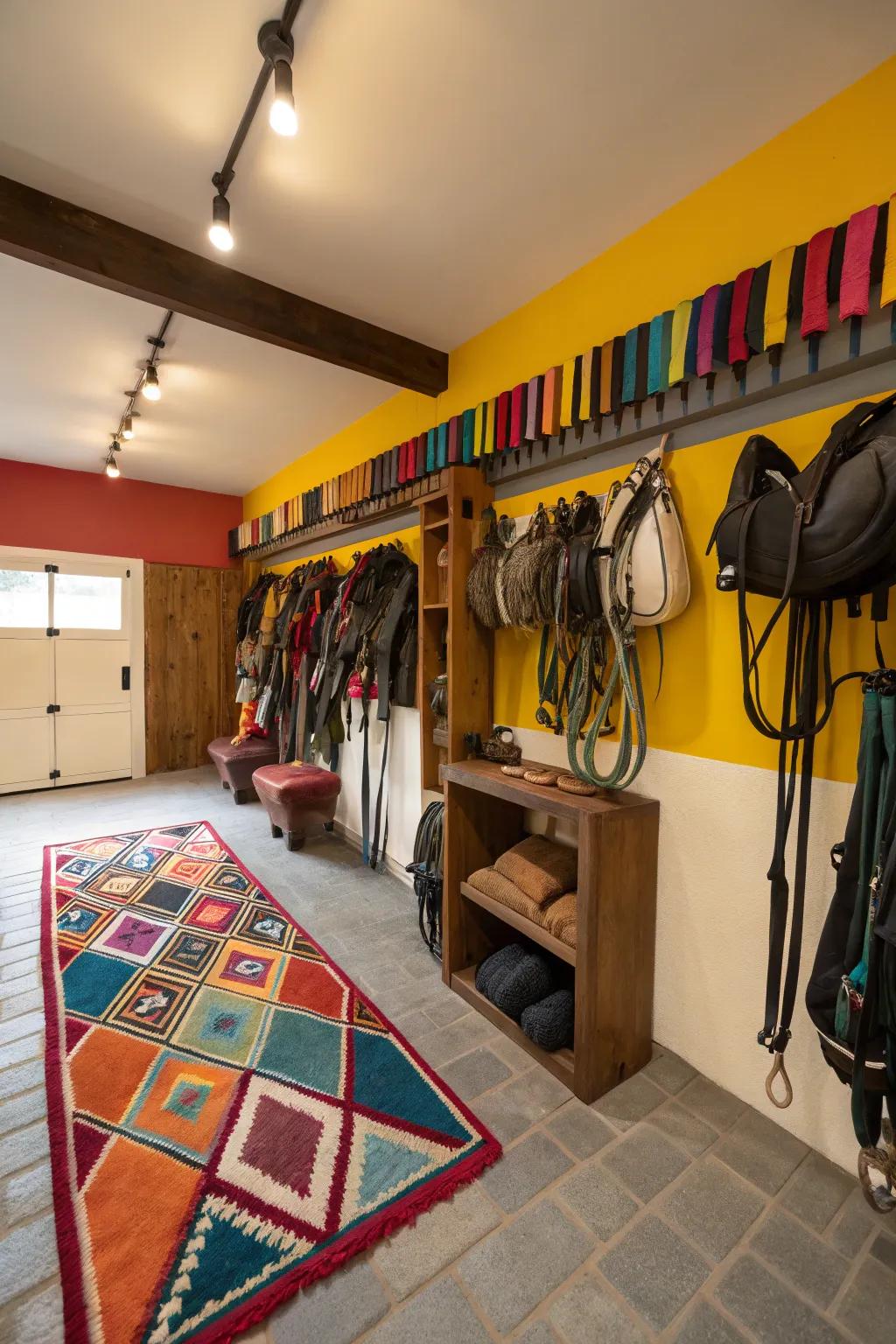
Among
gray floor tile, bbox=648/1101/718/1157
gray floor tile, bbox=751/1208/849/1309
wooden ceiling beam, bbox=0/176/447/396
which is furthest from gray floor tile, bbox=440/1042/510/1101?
wooden ceiling beam, bbox=0/176/447/396

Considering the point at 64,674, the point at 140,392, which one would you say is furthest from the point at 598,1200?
the point at 64,674

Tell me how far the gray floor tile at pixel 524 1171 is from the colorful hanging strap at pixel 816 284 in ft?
7.51

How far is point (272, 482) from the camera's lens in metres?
5.25

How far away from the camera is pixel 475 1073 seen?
71.7 inches

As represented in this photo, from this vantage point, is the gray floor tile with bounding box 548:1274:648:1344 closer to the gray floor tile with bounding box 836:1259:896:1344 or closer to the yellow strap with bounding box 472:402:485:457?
the gray floor tile with bounding box 836:1259:896:1344

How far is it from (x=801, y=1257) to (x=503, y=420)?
269 centimetres

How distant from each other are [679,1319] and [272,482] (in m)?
5.57

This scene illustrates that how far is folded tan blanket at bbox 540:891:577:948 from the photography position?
5.96ft

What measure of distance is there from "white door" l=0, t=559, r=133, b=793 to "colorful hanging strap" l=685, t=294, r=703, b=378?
5.31 meters

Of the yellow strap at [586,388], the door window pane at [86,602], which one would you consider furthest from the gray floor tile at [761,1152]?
the door window pane at [86,602]

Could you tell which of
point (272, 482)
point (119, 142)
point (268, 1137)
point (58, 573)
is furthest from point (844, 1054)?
point (58, 573)

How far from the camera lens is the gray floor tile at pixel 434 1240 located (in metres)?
1.23

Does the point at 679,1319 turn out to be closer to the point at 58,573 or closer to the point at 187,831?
the point at 187,831

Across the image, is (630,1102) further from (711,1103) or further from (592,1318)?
(592,1318)
